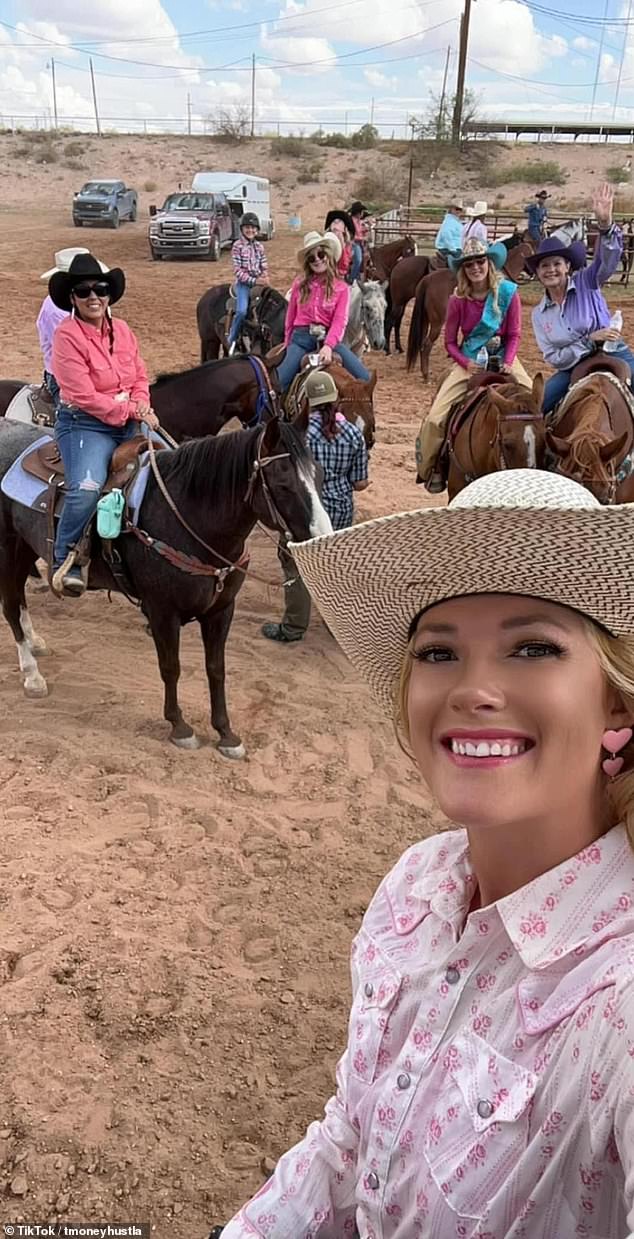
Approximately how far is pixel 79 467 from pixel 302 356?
11.5 feet

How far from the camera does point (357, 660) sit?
1.51 meters

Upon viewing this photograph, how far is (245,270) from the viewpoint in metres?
10.6

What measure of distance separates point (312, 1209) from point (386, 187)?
4006cm

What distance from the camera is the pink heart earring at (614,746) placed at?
108cm

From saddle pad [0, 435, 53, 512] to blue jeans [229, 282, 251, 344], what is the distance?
6.29 m

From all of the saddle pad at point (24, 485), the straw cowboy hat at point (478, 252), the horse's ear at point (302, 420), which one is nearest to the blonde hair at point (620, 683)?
the horse's ear at point (302, 420)

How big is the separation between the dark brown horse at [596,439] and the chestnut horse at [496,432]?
14 cm

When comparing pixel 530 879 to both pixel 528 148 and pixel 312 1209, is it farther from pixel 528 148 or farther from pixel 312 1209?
pixel 528 148

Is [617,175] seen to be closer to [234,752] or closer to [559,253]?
[559,253]

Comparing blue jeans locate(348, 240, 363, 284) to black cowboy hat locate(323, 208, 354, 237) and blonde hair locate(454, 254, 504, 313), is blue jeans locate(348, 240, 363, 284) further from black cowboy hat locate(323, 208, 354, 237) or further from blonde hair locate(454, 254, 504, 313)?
blonde hair locate(454, 254, 504, 313)

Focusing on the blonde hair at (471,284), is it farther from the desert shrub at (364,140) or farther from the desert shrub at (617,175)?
the desert shrub at (364,140)

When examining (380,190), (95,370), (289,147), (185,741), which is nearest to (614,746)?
(185,741)

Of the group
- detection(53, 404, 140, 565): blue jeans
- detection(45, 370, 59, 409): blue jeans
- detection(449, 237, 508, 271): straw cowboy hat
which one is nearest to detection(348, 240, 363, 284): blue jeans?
detection(449, 237, 508, 271): straw cowboy hat

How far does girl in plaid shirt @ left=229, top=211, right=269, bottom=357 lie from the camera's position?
34.1ft
